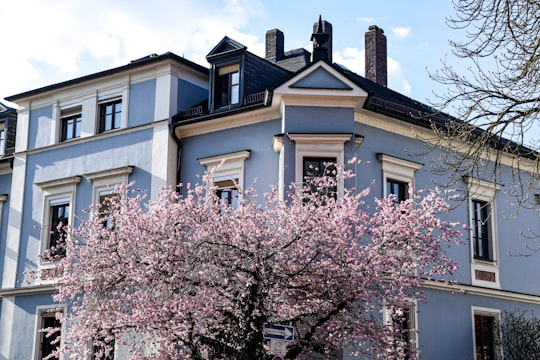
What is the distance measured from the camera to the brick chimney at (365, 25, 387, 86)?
30203 millimetres

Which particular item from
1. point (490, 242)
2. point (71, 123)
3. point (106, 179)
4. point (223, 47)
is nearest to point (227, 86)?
Result: point (223, 47)

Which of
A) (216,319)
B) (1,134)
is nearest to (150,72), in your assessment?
(1,134)

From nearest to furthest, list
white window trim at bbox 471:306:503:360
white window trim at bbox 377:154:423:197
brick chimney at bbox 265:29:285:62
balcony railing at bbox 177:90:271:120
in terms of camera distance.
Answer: balcony railing at bbox 177:90:271:120
white window trim at bbox 377:154:423:197
white window trim at bbox 471:306:503:360
brick chimney at bbox 265:29:285:62

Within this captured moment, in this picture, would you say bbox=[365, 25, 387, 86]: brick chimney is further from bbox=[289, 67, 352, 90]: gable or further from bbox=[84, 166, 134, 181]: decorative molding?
bbox=[84, 166, 134, 181]: decorative molding

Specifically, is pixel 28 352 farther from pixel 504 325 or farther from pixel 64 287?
pixel 504 325

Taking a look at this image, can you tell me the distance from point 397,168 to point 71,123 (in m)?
11.0

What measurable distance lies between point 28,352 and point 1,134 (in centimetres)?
890

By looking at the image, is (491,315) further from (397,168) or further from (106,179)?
(106,179)

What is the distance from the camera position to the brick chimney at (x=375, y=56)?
1189 inches

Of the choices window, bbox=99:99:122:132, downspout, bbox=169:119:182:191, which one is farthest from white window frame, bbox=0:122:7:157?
downspout, bbox=169:119:182:191

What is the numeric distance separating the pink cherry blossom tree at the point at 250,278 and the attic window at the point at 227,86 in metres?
7.02

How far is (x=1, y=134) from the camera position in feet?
104

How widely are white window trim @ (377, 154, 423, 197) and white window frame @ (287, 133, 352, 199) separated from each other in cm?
174

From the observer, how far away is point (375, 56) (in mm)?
30344
